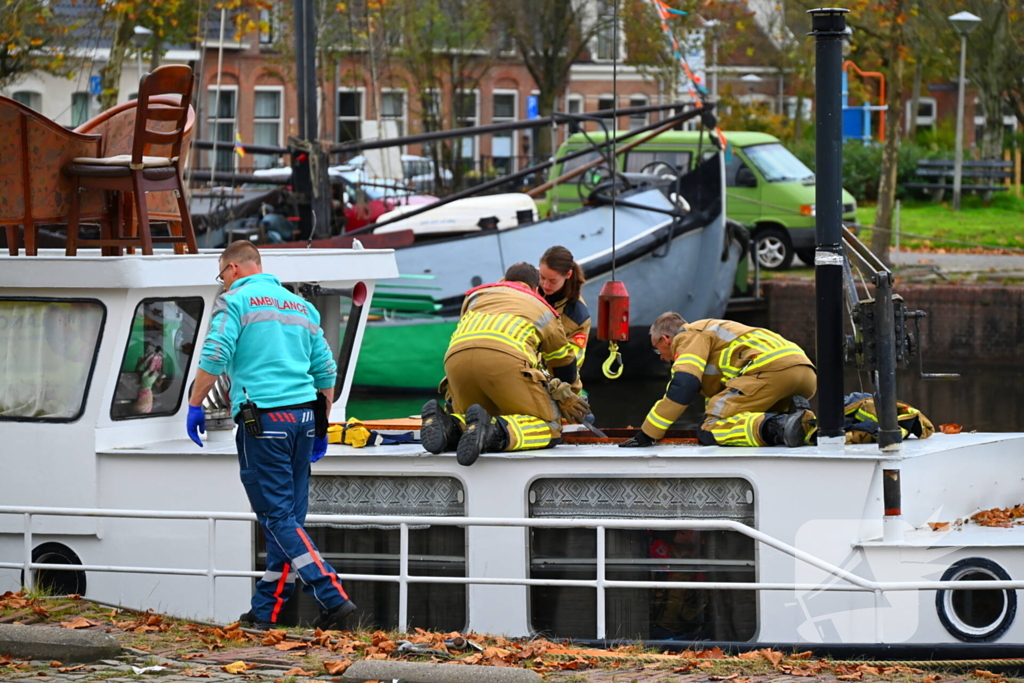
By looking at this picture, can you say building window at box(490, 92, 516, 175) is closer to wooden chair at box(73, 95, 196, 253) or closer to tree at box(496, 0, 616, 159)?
tree at box(496, 0, 616, 159)

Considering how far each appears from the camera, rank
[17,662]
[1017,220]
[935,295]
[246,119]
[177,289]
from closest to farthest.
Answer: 1. [17,662]
2. [177,289]
3. [935,295]
4. [1017,220]
5. [246,119]

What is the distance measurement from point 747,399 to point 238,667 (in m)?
2.92

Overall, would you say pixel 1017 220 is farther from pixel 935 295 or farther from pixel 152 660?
pixel 152 660

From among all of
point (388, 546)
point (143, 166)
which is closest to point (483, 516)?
point (388, 546)

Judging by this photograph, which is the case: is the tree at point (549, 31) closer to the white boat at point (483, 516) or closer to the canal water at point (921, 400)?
the canal water at point (921, 400)

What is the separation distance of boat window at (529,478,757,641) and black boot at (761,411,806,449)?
0.39m

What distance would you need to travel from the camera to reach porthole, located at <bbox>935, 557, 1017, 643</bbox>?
619cm

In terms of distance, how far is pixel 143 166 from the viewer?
7.19m

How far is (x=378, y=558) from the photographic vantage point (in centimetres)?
680

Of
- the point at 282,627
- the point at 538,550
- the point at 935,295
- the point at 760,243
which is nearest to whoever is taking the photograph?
the point at 282,627

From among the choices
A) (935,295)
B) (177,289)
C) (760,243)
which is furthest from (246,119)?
(177,289)

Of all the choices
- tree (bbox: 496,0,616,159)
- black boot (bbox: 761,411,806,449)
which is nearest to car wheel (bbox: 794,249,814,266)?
tree (bbox: 496,0,616,159)

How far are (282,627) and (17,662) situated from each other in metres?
1.22

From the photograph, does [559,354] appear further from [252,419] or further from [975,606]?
[975,606]
